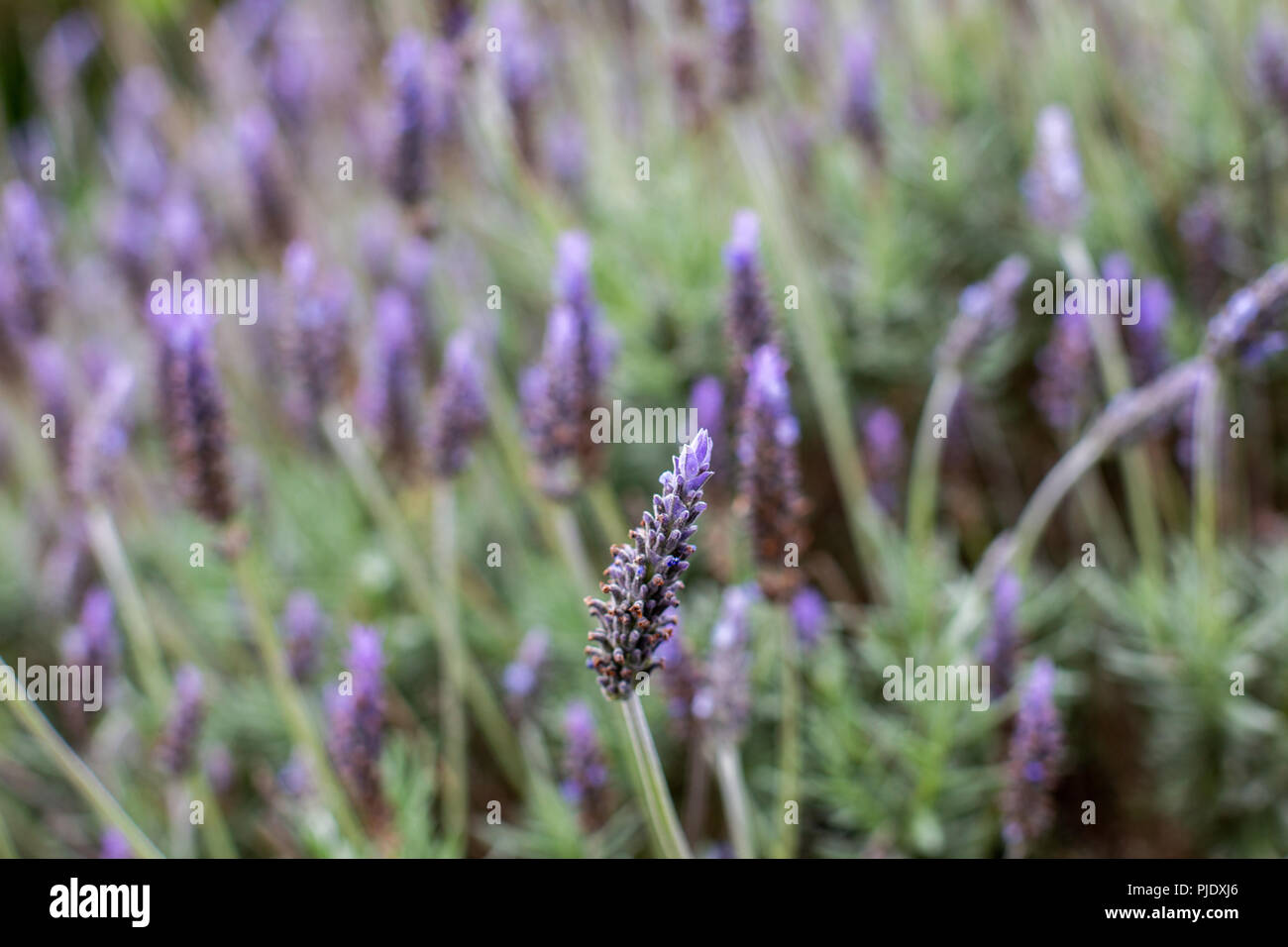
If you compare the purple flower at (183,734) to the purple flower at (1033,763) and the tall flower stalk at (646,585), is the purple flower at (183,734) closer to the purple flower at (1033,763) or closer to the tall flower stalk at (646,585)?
the tall flower stalk at (646,585)

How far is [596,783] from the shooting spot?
1.37m

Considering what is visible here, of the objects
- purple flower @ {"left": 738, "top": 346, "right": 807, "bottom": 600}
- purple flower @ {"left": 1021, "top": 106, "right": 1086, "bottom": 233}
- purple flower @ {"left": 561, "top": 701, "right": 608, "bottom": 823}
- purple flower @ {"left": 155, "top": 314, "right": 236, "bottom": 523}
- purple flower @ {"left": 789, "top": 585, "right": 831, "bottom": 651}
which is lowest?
purple flower @ {"left": 561, "top": 701, "right": 608, "bottom": 823}

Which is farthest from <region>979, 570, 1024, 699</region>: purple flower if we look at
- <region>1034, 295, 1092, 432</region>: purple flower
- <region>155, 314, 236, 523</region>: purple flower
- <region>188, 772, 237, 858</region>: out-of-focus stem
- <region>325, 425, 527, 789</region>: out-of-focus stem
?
<region>188, 772, 237, 858</region>: out-of-focus stem

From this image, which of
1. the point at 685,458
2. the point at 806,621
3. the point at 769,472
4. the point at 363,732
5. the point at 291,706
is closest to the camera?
the point at 685,458

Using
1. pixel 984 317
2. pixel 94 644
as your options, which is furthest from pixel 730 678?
pixel 94 644

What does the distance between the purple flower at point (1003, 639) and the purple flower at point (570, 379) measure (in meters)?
0.54

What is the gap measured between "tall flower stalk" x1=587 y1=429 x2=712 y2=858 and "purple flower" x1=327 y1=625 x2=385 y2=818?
473mm

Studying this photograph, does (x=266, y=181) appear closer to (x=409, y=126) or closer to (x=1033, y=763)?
(x=409, y=126)

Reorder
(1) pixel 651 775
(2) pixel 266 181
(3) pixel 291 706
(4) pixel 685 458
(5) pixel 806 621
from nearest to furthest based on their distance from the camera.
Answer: (4) pixel 685 458
(1) pixel 651 775
(3) pixel 291 706
(5) pixel 806 621
(2) pixel 266 181

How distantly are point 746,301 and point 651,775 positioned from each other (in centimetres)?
58

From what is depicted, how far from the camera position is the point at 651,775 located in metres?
0.98

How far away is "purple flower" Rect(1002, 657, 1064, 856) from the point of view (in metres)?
1.21

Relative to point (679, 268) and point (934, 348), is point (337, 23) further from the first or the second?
point (934, 348)

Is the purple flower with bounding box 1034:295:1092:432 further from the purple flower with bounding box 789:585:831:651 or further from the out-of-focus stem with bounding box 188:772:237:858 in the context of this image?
the out-of-focus stem with bounding box 188:772:237:858
